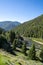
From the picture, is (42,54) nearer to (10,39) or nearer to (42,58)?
(42,58)

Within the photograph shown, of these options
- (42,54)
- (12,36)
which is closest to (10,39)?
A: (12,36)

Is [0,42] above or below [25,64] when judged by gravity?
above

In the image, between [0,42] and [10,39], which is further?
[10,39]

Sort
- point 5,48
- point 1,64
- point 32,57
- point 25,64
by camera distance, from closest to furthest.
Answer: point 1,64 → point 25,64 → point 32,57 → point 5,48

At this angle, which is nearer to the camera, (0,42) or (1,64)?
(1,64)

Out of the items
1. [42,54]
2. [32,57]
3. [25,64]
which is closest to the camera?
[25,64]

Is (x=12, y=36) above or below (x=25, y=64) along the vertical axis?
above

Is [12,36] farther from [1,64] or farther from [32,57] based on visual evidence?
[1,64]

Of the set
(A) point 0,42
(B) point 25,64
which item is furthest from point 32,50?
(A) point 0,42

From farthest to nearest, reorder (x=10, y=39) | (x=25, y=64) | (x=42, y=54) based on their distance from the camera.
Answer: (x=10, y=39), (x=42, y=54), (x=25, y=64)
